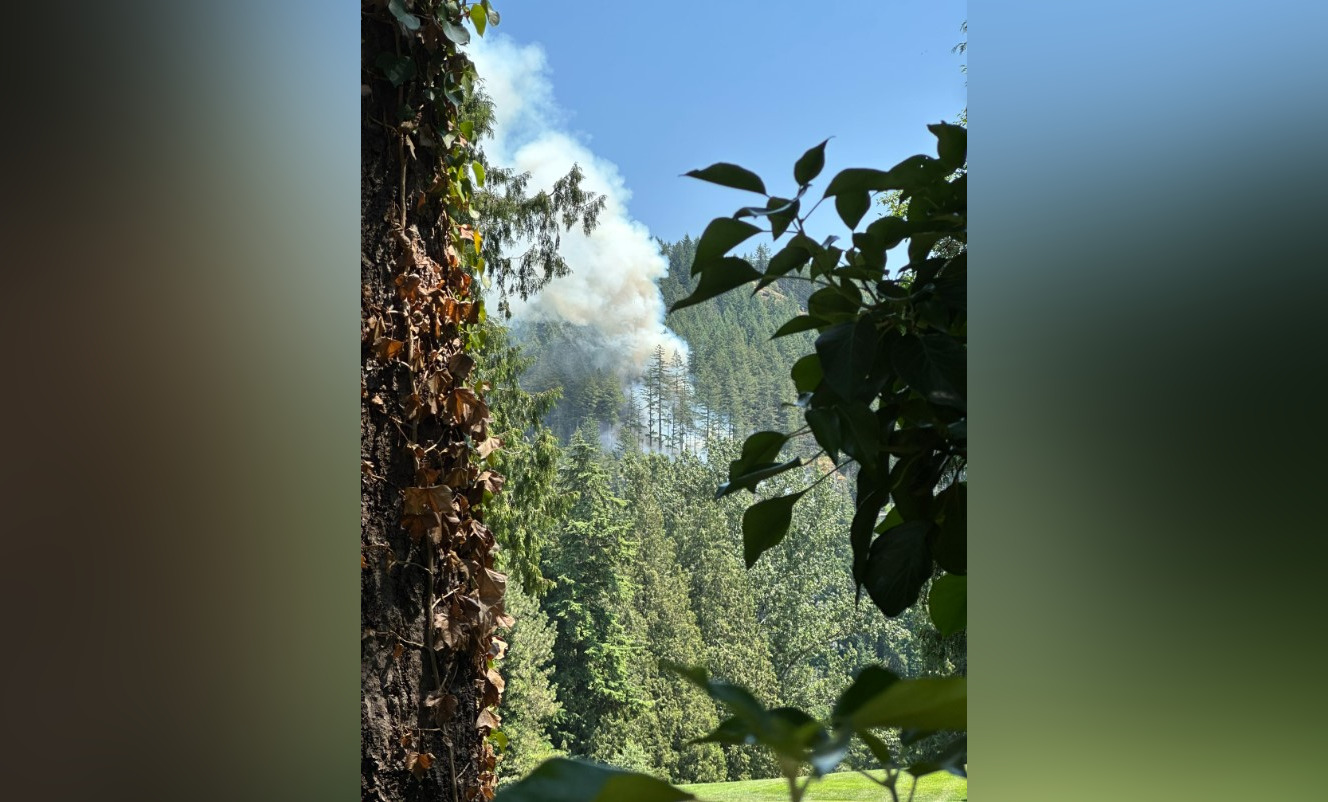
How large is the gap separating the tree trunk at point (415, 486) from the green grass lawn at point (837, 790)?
3.99 metres

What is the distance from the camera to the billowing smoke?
6.38 meters

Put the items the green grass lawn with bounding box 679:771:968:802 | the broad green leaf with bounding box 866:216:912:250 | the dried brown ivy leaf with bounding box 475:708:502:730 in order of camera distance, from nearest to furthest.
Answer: the broad green leaf with bounding box 866:216:912:250, the dried brown ivy leaf with bounding box 475:708:502:730, the green grass lawn with bounding box 679:771:968:802

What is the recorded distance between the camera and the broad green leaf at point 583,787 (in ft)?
0.65

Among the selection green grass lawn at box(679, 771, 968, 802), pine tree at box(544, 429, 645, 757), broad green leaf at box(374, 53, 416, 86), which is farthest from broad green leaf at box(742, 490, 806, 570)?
pine tree at box(544, 429, 645, 757)

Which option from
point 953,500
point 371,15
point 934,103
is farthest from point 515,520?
point 953,500

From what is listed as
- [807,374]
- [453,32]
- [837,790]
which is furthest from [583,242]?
[807,374]

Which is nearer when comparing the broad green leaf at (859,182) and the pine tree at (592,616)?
the broad green leaf at (859,182)

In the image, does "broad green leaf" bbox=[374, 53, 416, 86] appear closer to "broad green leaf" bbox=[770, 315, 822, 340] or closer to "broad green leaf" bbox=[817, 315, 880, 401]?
"broad green leaf" bbox=[770, 315, 822, 340]

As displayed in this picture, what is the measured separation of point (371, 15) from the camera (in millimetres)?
1393

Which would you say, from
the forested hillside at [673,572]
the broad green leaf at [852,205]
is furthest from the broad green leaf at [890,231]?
the forested hillside at [673,572]

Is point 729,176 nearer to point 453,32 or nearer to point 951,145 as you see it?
point 951,145

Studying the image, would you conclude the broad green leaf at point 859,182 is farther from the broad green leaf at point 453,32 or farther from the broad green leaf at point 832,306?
the broad green leaf at point 453,32

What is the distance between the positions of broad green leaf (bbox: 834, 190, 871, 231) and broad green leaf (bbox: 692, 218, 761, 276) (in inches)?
2.5

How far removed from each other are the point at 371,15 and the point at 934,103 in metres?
5.42
